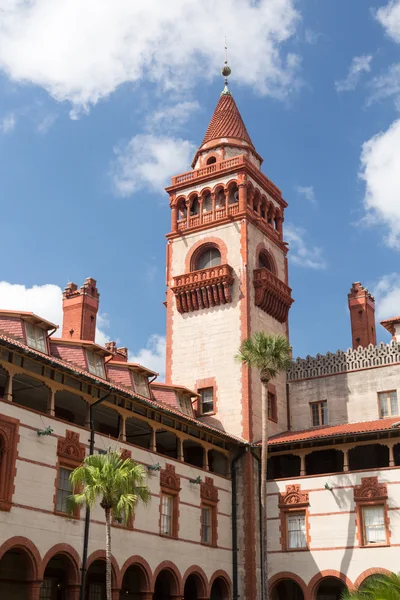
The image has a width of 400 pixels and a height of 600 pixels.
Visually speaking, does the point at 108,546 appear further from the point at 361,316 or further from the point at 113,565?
the point at 361,316

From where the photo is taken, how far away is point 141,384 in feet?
132

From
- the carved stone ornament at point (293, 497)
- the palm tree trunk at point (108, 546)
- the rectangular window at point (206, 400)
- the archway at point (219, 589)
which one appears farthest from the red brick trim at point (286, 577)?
the palm tree trunk at point (108, 546)

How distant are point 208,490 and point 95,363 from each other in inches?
348

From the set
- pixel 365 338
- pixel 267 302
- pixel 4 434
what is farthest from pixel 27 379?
pixel 365 338

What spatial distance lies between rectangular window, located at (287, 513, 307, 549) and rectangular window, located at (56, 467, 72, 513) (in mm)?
15116

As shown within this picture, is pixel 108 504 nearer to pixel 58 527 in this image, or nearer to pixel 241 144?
pixel 58 527

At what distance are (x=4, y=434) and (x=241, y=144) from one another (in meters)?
31.2

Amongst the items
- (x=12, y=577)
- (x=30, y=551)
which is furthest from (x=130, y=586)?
(x=30, y=551)

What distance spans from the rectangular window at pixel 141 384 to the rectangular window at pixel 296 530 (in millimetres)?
10211

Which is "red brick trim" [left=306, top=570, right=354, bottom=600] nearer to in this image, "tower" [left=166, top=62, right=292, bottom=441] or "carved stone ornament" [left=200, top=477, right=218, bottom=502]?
"carved stone ornament" [left=200, top=477, right=218, bottom=502]

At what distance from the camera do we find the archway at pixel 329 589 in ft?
136

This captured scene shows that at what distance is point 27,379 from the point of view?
31922 millimetres

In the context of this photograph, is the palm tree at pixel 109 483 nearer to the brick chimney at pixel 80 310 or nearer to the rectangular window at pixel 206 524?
the rectangular window at pixel 206 524

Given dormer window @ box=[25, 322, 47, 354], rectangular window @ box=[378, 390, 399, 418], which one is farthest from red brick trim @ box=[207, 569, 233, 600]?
dormer window @ box=[25, 322, 47, 354]
